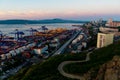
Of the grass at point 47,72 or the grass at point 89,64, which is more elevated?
the grass at point 89,64

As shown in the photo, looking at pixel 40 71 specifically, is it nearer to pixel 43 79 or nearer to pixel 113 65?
pixel 43 79

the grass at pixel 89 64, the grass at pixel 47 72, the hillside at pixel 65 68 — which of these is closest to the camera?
the grass at pixel 47 72

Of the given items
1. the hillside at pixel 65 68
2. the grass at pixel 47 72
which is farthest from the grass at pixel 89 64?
the grass at pixel 47 72

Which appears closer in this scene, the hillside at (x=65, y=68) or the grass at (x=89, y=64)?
the hillside at (x=65, y=68)

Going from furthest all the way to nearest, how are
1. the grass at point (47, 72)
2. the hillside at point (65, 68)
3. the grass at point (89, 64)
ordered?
the grass at point (89, 64), the hillside at point (65, 68), the grass at point (47, 72)

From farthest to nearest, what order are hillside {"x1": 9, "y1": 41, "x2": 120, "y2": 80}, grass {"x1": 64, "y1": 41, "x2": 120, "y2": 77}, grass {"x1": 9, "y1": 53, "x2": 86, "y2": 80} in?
grass {"x1": 64, "y1": 41, "x2": 120, "y2": 77} → hillside {"x1": 9, "y1": 41, "x2": 120, "y2": 80} → grass {"x1": 9, "y1": 53, "x2": 86, "y2": 80}

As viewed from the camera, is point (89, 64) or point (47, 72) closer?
point (47, 72)

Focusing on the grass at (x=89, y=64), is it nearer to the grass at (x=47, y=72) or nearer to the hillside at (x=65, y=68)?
the hillside at (x=65, y=68)

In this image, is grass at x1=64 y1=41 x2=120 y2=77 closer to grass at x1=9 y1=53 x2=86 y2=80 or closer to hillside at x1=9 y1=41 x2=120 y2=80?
hillside at x1=9 y1=41 x2=120 y2=80

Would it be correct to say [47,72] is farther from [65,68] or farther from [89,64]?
[89,64]

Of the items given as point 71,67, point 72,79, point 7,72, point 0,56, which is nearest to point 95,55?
point 71,67

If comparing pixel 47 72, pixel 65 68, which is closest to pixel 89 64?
pixel 65 68

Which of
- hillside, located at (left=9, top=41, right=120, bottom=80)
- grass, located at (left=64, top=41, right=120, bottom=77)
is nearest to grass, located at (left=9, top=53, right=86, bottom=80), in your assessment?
hillside, located at (left=9, top=41, right=120, bottom=80)
